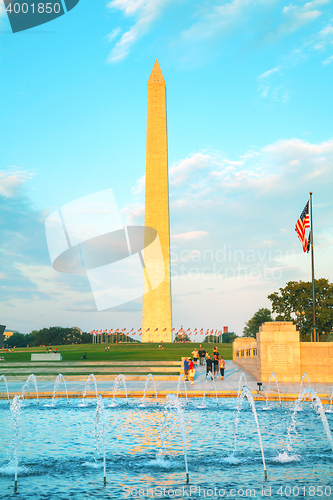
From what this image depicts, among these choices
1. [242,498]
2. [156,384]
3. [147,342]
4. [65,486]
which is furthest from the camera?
[147,342]

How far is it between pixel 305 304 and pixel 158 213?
22.3m

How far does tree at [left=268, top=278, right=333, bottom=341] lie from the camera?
56406mm

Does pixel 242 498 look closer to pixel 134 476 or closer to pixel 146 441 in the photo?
pixel 134 476

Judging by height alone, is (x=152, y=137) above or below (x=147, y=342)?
above

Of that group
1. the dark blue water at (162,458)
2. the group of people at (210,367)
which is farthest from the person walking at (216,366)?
the dark blue water at (162,458)

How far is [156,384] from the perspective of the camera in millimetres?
22969

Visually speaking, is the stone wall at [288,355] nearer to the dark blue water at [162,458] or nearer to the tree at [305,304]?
the dark blue water at [162,458]

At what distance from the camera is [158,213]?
196ft

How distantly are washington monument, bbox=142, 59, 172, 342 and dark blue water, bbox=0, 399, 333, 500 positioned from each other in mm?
44838

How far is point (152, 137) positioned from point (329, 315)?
104 feet

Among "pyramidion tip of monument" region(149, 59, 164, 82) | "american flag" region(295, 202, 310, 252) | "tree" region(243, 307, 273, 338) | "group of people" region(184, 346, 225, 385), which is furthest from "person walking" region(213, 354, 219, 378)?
"tree" region(243, 307, 273, 338)

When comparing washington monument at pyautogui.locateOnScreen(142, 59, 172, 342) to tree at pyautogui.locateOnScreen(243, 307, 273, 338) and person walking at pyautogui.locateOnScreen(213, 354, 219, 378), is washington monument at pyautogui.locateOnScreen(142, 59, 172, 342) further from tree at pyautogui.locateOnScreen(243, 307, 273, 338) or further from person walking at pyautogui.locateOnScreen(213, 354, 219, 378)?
tree at pyautogui.locateOnScreen(243, 307, 273, 338)

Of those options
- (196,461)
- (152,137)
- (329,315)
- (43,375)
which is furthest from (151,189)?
(196,461)

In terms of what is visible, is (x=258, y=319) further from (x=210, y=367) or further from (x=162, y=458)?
(x=162, y=458)
